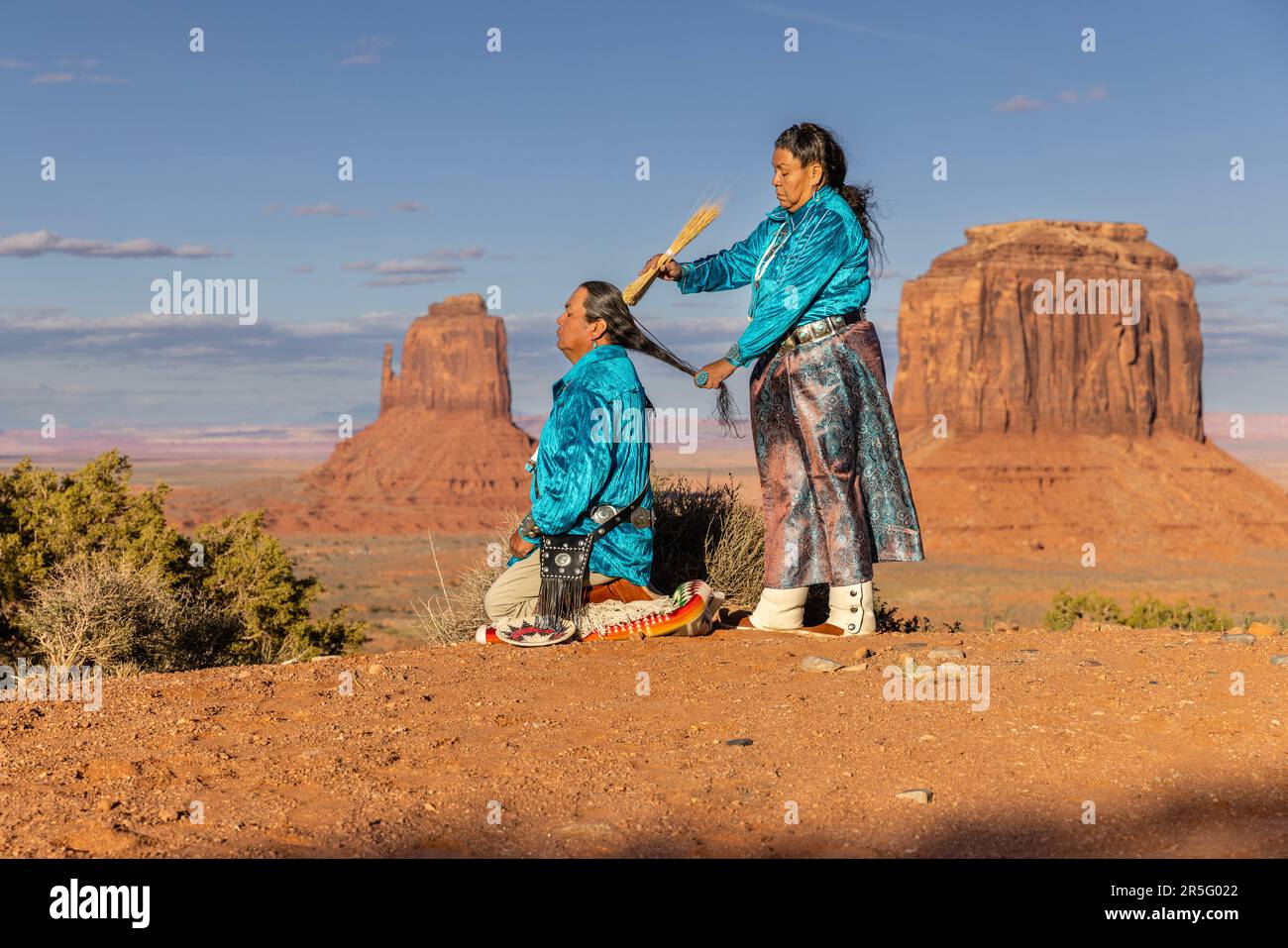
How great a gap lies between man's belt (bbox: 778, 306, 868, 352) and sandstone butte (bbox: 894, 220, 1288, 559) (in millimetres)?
70766

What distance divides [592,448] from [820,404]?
3.97ft

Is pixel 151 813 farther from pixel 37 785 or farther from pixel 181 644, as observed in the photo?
pixel 181 644

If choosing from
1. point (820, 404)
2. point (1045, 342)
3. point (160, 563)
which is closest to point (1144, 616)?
point (820, 404)

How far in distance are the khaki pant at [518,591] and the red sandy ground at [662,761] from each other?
82 centimetres

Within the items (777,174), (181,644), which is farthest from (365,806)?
(181,644)

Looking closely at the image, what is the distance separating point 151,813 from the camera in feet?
12.6

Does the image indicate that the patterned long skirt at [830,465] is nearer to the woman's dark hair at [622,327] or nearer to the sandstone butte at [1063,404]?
the woman's dark hair at [622,327]

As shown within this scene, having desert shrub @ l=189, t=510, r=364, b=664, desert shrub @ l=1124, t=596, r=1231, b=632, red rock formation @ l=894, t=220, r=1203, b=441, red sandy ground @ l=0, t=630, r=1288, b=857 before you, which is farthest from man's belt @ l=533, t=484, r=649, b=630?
red rock formation @ l=894, t=220, r=1203, b=441

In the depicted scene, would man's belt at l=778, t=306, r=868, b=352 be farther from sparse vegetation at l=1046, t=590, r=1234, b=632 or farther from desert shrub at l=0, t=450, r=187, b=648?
desert shrub at l=0, t=450, r=187, b=648

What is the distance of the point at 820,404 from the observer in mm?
6730

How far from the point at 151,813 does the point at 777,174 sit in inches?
180

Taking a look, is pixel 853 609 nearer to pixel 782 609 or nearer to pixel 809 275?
pixel 782 609

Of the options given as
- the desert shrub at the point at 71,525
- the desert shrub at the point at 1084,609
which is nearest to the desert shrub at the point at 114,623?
the desert shrub at the point at 71,525

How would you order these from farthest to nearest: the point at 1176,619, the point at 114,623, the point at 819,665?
the point at 1176,619
the point at 114,623
the point at 819,665
